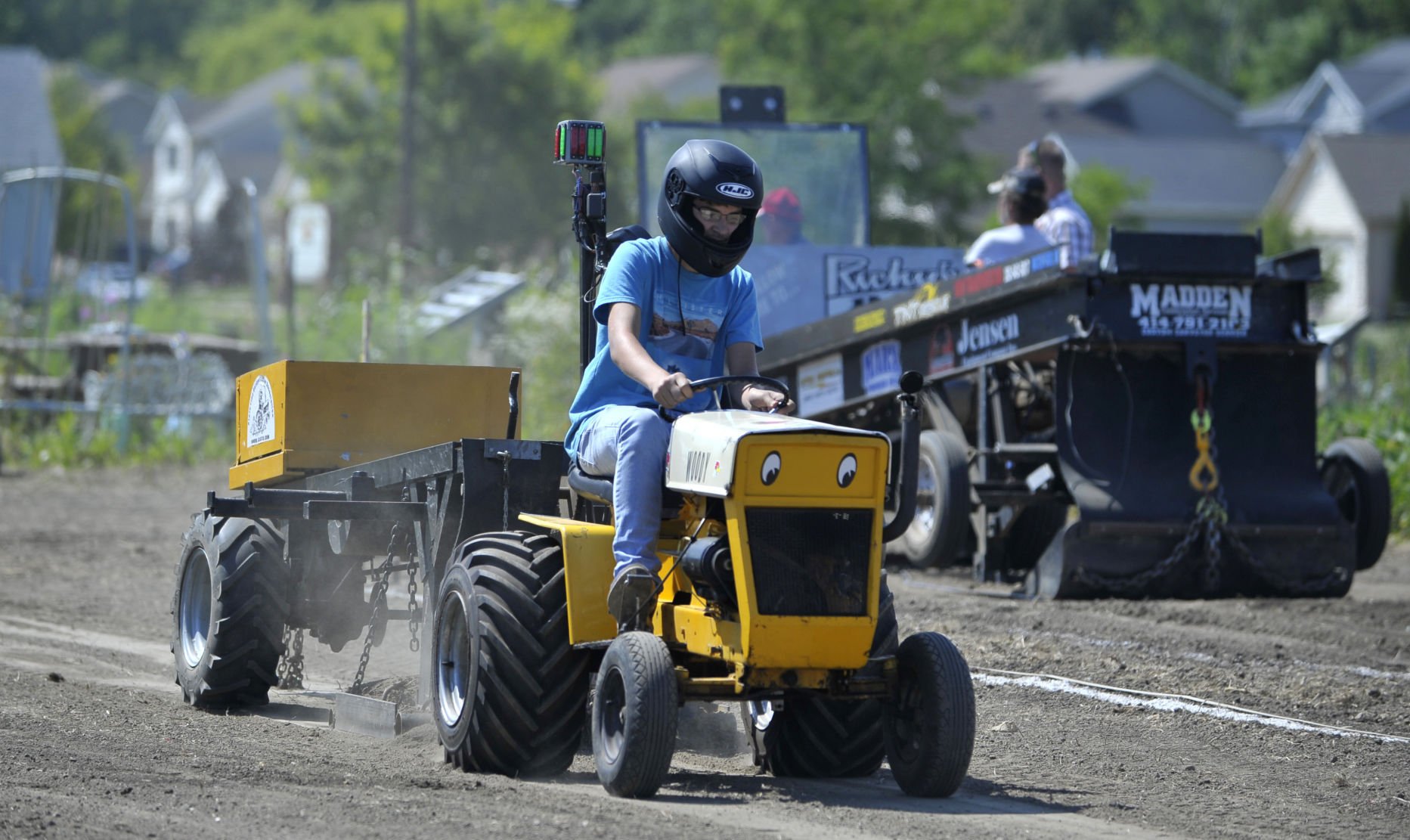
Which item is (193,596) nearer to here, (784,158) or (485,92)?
(784,158)

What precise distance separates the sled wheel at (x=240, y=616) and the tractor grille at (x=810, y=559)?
9.89 feet

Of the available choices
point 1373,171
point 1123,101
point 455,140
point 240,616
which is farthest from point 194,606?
point 1123,101

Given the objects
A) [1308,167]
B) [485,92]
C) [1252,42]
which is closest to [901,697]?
[485,92]

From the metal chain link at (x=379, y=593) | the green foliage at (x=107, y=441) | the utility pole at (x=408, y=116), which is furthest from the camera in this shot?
the utility pole at (x=408, y=116)

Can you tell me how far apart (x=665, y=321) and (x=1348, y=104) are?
231 feet

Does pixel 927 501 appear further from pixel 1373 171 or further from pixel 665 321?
pixel 1373 171

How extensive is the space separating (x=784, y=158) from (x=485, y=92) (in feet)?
121

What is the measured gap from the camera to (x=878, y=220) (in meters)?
38.9

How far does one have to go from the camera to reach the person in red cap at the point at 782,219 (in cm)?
1356

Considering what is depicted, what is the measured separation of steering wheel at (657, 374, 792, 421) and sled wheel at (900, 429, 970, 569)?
4.84 m

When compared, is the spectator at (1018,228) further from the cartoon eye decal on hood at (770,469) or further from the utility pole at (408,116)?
the utility pole at (408,116)

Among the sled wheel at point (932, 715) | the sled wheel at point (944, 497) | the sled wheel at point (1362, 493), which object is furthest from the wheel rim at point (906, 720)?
the sled wheel at point (1362, 493)

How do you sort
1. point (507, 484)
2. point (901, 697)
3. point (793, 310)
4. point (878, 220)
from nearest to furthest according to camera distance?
point (901, 697)
point (507, 484)
point (793, 310)
point (878, 220)

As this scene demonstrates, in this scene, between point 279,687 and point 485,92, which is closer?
point 279,687
